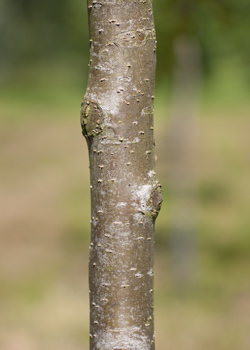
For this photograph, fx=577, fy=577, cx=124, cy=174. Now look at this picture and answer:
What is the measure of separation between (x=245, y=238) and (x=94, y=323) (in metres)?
7.43

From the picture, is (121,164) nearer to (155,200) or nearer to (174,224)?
(155,200)

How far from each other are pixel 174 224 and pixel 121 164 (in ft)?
20.2

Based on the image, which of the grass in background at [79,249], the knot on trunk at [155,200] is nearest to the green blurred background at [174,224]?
the grass in background at [79,249]

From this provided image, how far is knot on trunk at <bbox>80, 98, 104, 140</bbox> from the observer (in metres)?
1.71

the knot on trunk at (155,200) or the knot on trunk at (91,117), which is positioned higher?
the knot on trunk at (91,117)

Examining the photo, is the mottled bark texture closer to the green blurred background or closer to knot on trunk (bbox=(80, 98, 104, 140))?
knot on trunk (bbox=(80, 98, 104, 140))

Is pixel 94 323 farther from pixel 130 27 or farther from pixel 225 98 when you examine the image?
pixel 225 98

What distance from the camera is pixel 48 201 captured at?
12055 millimetres

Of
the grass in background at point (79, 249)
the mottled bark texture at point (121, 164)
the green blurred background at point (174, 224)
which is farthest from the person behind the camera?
the grass in background at point (79, 249)

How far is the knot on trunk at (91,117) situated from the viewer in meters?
1.71

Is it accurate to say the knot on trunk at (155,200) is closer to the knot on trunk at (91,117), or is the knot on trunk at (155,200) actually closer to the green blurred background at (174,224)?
the knot on trunk at (91,117)

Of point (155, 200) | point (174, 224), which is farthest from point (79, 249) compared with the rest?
point (155, 200)

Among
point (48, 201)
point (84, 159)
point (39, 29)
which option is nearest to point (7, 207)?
point (48, 201)

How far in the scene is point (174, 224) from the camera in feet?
25.6
